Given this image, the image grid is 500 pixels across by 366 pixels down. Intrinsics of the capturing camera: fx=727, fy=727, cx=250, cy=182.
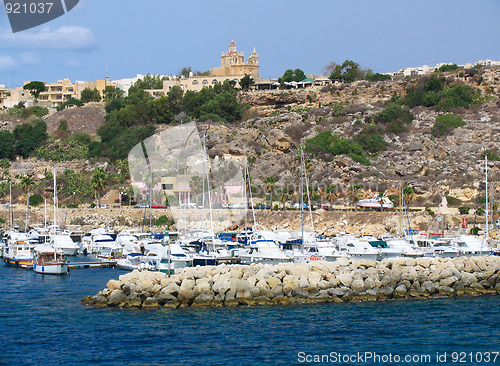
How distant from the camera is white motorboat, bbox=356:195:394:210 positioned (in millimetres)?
65312

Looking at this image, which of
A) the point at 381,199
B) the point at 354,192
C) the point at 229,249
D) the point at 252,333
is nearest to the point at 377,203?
the point at 381,199

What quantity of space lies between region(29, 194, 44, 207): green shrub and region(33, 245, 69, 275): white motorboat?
109 feet

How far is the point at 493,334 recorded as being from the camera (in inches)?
1142

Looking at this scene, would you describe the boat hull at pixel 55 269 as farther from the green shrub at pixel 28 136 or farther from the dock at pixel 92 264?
the green shrub at pixel 28 136

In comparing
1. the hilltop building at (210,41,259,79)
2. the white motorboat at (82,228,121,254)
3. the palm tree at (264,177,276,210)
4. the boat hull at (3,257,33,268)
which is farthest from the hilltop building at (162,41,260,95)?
the boat hull at (3,257,33,268)

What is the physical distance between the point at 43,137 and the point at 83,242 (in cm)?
4850

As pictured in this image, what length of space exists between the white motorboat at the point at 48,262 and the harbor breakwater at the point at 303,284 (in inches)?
442

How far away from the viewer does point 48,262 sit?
150ft

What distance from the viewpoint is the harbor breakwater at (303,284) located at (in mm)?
33125

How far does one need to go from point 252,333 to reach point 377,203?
3903 centimetres

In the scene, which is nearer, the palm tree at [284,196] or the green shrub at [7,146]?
the palm tree at [284,196]

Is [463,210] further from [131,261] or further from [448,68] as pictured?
[448,68]

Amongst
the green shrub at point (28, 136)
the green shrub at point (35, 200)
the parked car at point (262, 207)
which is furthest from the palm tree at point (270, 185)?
the green shrub at point (28, 136)

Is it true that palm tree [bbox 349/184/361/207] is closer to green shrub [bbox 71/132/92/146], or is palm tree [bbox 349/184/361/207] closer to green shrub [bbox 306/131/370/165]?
green shrub [bbox 306/131/370/165]
